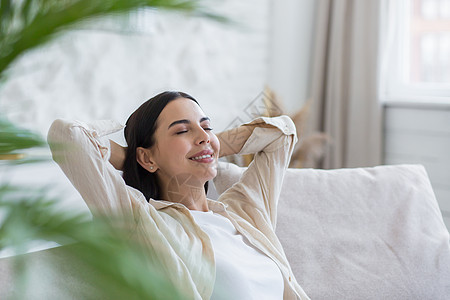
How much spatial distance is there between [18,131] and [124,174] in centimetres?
114

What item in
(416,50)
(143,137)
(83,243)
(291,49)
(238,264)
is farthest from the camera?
(291,49)

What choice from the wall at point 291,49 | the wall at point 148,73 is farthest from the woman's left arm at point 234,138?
the wall at point 291,49

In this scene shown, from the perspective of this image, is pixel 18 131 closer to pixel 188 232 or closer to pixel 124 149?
pixel 188 232

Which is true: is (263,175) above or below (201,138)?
below

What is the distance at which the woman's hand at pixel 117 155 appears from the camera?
4.58 feet

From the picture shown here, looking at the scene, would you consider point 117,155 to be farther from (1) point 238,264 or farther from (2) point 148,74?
(2) point 148,74

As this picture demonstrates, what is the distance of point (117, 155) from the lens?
Result: 4.59 ft

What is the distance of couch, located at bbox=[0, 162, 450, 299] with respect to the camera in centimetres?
166

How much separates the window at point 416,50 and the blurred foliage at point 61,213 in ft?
11.1

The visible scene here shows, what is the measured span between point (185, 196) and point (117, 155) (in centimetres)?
19

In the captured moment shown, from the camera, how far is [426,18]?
355 centimetres

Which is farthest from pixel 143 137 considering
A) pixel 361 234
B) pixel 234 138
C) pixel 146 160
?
pixel 361 234

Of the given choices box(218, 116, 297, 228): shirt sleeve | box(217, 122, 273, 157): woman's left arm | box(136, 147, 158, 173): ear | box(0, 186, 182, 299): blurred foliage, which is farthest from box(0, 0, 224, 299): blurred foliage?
box(217, 122, 273, 157): woman's left arm

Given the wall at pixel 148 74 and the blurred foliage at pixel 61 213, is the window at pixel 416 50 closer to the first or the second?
the wall at pixel 148 74
